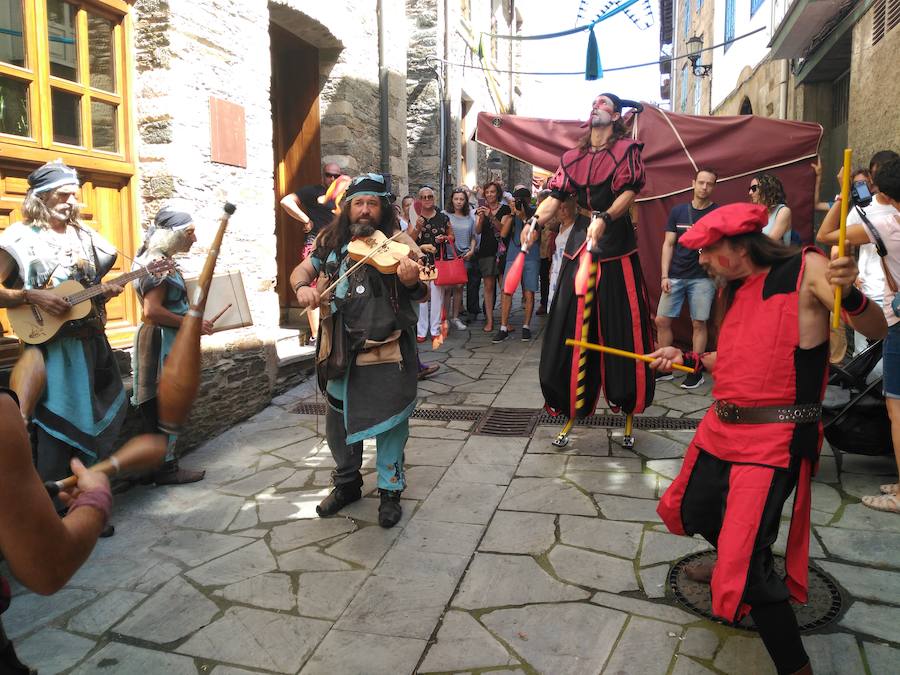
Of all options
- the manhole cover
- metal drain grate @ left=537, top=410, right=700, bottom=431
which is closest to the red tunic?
the manhole cover

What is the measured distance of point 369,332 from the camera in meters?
3.81

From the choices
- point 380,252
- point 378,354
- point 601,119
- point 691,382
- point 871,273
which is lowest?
point 691,382

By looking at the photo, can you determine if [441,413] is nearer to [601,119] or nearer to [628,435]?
[628,435]

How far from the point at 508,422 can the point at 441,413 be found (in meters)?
0.59

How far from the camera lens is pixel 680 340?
25.5 ft

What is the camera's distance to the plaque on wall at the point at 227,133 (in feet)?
18.8

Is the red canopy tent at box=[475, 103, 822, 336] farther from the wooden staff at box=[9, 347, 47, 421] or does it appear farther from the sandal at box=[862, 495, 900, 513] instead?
the wooden staff at box=[9, 347, 47, 421]

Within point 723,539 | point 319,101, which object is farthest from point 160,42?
point 723,539

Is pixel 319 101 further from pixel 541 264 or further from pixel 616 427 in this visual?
pixel 616 427

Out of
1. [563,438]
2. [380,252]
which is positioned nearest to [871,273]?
[563,438]

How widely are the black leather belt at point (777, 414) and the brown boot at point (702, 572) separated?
93cm

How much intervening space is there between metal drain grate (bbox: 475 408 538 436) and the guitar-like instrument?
2.72 m

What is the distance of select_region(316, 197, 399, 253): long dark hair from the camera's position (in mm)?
3889

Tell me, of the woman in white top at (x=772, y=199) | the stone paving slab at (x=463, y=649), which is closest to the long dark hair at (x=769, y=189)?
the woman in white top at (x=772, y=199)
